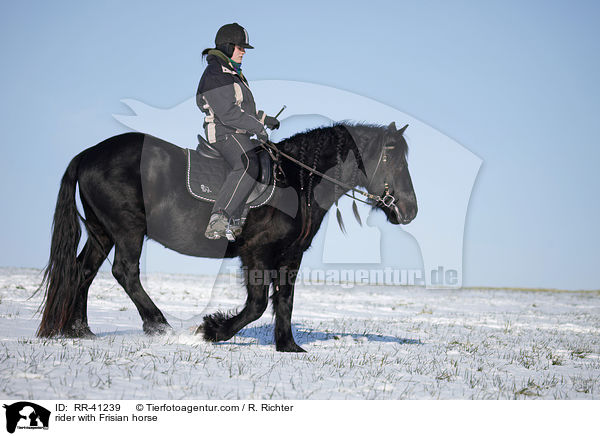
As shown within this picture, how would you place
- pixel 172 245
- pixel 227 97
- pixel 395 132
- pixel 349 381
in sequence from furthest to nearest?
pixel 395 132 < pixel 172 245 < pixel 227 97 < pixel 349 381

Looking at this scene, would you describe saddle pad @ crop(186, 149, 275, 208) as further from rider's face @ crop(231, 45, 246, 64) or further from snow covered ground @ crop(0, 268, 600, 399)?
snow covered ground @ crop(0, 268, 600, 399)

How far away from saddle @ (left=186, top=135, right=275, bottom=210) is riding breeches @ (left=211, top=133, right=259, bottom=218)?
4.9 inches

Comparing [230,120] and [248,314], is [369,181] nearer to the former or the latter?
[230,120]

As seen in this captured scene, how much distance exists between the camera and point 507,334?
36.8 feet

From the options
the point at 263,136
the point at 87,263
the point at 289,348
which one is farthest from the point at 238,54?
the point at 289,348

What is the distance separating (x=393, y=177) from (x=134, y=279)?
4074 mm

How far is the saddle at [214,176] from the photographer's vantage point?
20.7 feet

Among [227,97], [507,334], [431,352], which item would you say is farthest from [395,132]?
[507,334]

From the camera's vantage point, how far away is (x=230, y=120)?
616cm

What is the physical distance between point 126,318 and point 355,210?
6.64 metres

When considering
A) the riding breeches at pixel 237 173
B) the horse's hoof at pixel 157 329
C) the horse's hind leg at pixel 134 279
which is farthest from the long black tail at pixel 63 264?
the riding breeches at pixel 237 173

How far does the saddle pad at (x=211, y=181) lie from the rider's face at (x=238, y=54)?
144 centimetres
